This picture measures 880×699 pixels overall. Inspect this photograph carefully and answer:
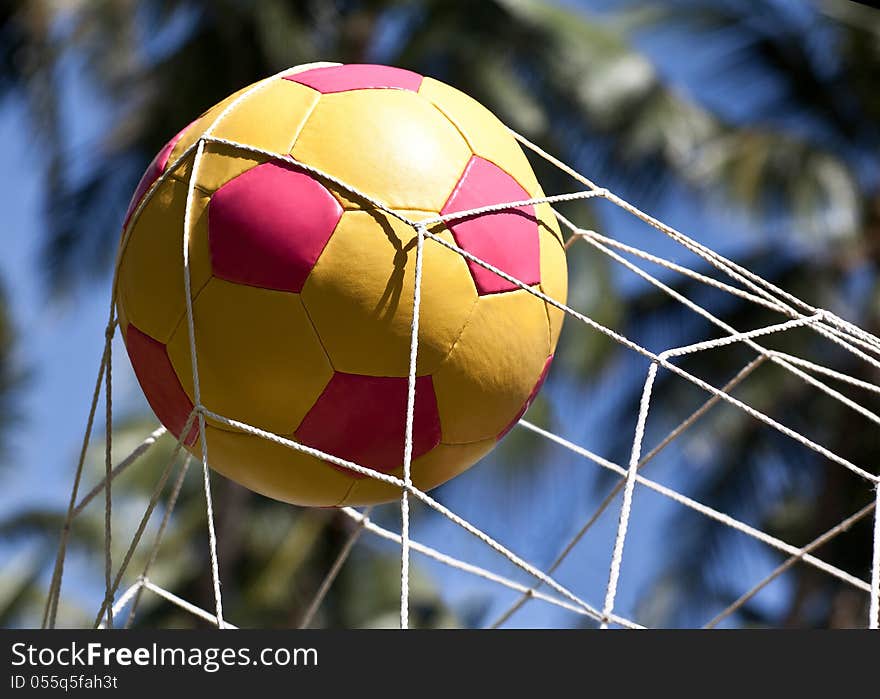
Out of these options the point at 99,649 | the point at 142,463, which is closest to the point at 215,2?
the point at 142,463

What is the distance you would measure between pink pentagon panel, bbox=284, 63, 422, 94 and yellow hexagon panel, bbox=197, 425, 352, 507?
0.93 m

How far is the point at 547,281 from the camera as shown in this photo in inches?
133

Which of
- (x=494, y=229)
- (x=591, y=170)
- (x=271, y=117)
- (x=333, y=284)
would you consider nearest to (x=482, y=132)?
(x=494, y=229)

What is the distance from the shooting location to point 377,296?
9.87 ft

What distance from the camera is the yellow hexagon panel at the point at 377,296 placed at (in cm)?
301

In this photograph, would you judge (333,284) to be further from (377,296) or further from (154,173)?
(154,173)

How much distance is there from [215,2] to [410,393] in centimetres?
923

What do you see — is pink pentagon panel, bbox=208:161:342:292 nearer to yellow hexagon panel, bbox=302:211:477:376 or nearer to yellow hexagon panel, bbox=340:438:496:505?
yellow hexagon panel, bbox=302:211:477:376

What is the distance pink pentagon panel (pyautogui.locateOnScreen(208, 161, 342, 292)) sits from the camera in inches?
119

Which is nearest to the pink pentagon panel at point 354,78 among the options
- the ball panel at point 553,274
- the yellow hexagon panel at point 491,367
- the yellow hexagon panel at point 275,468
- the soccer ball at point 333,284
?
the soccer ball at point 333,284

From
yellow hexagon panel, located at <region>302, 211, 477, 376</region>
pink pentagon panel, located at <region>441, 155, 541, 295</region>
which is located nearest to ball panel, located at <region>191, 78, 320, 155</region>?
yellow hexagon panel, located at <region>302, 211, 477, 376</region>

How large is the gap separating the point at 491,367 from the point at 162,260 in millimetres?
873

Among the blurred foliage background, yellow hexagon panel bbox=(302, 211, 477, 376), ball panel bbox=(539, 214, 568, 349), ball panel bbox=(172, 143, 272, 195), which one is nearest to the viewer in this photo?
yellow hexagon panel bbox=(302, 211, 477, 376)

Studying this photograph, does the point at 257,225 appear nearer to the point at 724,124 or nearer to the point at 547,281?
the point at 547,281
